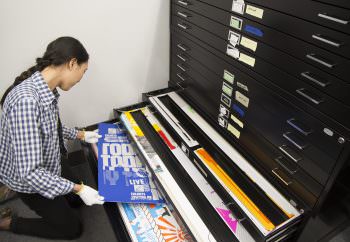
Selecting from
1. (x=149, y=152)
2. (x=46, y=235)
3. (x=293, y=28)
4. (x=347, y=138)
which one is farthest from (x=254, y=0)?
(x=46, y=235)

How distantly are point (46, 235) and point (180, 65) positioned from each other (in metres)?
1.11

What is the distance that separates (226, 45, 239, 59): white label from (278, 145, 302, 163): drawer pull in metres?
0.39

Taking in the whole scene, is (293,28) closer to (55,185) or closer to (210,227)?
(210,227)

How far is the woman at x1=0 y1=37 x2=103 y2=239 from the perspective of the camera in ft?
3.05

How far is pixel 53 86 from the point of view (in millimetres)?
1048

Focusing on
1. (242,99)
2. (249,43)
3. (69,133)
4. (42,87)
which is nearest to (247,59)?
(249,43)

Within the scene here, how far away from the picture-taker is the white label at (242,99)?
1091mm

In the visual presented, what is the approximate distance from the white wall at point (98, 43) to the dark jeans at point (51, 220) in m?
0.41

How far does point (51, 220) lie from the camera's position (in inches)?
49.1

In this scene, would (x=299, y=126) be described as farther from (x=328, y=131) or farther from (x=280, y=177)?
(x=280, y=177)

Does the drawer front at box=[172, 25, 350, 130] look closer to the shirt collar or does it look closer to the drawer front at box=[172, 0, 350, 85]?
the drawer front at box=[172, 0, 350, 85]

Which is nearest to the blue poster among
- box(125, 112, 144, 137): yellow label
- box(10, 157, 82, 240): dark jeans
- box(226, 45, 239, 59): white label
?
box(125, 112, 144, 137): yellow label

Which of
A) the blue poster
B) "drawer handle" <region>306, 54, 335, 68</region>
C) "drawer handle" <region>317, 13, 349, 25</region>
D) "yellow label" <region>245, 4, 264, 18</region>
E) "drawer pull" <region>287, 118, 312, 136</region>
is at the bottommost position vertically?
the blue poster

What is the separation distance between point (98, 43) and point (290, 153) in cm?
107
